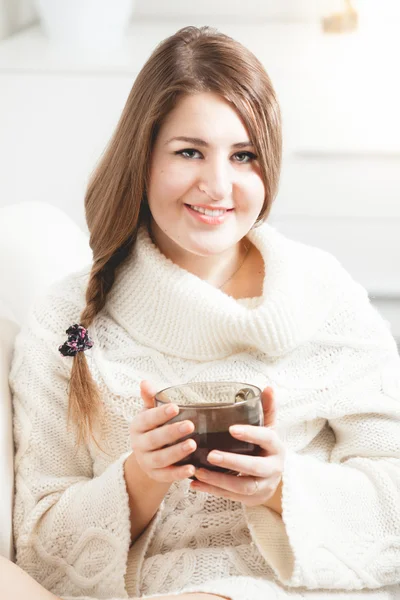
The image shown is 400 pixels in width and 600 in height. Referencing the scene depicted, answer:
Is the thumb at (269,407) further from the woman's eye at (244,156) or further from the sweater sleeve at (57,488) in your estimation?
the woman's eye at (244,156)

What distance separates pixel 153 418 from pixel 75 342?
33cm

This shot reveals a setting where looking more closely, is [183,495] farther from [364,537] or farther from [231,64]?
[231,64]

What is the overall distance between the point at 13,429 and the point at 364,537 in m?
0.57

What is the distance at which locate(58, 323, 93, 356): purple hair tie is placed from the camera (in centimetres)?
128

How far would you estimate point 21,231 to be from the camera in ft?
5.22

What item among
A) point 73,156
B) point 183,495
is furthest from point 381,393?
point 73,156

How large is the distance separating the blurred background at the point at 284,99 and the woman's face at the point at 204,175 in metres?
0.72

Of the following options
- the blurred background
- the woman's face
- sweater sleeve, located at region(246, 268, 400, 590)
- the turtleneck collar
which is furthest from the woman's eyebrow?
the blurred background

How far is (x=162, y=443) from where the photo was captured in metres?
0.99

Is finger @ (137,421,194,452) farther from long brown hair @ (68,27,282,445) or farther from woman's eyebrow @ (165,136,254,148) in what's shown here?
woman's eyebrow @ (165,136,254,148)

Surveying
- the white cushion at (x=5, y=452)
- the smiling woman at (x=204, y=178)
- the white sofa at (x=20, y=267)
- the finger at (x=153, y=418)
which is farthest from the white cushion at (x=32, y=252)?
the finger at (x=153, y=418)

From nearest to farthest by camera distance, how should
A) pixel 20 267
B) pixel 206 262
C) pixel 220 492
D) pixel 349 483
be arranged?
pixel 220 492
pixel 349 483
pixel 206 262
pixel 20 267

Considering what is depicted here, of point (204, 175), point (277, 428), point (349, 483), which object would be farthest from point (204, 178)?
point (349, 483)

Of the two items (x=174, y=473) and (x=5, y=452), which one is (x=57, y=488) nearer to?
(x=5, y=452)
